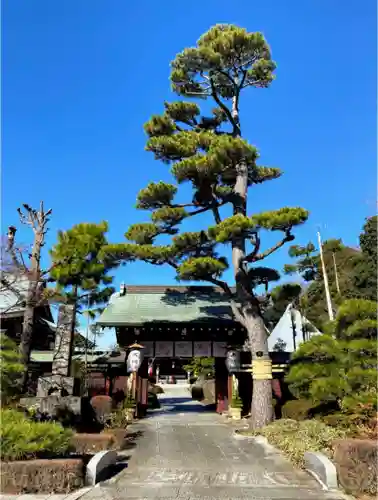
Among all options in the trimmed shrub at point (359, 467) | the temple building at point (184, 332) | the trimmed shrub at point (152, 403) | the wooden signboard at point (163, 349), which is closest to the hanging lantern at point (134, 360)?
the temple building at point (184, 332)

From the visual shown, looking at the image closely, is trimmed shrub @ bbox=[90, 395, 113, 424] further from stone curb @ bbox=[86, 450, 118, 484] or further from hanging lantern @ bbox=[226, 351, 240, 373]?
hanging lantern @ bbox=[226, 351, 240, 373]

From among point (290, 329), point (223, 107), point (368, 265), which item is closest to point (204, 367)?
point (290, 329)

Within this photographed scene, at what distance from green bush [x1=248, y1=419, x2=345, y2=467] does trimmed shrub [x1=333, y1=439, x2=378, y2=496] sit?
123 centimetres

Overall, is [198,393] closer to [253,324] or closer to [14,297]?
[14,297]

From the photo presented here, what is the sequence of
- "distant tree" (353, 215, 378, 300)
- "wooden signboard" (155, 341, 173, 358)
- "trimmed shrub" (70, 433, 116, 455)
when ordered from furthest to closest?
"distant tree" (353, 215, 378, 300) < "wooden signboard" (155, 341, 173, 358) < "trimmed shrub" (70, 433, 116, 455)

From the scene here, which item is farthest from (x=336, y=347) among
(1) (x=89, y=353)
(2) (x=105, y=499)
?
(1) (x=89, y=353)

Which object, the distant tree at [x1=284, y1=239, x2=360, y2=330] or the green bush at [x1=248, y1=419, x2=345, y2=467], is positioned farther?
the distant tree at [x1=284, y1=239, x2=360, y2=330]

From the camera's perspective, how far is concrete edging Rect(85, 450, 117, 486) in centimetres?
597

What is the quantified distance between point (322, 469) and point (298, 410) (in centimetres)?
515

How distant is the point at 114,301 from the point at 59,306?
330 inches

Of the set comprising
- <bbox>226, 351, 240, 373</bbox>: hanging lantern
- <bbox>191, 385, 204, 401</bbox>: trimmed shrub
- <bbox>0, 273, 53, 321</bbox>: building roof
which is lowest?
<bbox>191, 385, 204, 401</bbox>: trimmed shrub

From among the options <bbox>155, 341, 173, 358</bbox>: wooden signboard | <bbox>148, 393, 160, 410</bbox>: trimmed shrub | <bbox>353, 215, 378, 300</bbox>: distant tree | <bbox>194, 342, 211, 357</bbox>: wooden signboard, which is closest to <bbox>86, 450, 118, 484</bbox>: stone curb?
<bbox>155, 341, 173, 358</bbox>: wooden signboard

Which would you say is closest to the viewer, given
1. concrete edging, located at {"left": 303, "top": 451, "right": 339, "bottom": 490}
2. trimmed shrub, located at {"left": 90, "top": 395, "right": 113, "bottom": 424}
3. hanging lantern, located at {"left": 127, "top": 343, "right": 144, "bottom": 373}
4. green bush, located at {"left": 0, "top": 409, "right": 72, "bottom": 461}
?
green bush, located at {"left": 0, "top": 409, "right": 72, "bottom": 461}

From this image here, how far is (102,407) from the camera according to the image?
1131 cm
